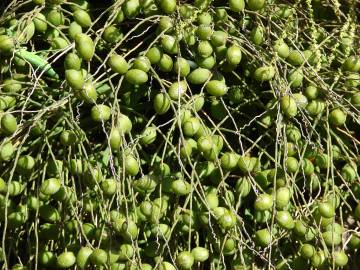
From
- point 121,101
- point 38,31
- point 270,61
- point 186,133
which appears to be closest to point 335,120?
point 270,61

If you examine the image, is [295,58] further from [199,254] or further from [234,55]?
[199,254]

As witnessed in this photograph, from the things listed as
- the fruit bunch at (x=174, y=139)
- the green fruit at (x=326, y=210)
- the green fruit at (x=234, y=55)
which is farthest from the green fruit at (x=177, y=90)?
the green fruit at (x=326, y=210)

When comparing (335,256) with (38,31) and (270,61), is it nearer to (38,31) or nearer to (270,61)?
(270,61)

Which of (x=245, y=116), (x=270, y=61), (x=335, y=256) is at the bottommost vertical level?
(x=335, y=256)

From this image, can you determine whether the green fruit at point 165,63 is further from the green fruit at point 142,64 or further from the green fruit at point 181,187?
the green fruit at point 181,187

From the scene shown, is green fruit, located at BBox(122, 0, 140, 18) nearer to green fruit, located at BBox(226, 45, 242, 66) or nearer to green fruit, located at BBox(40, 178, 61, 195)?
green fruit, located at BBox(226, 45, 242, 66)

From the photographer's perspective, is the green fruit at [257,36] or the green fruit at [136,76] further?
the green fruit at [257,36]

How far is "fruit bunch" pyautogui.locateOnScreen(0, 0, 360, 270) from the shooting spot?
4.36 feet

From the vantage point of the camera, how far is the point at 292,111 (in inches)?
54.1

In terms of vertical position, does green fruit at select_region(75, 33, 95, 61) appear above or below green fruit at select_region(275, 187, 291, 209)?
above

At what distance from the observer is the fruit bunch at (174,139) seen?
4.36 feet

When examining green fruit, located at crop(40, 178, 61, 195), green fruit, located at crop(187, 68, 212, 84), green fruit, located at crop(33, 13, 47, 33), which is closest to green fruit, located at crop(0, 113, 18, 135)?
green fruit, located at crop(40, 178, 61, 195)

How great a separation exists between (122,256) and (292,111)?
403 mm

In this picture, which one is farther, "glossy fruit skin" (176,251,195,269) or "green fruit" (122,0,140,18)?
"green fruit" (122,0,140,18)
